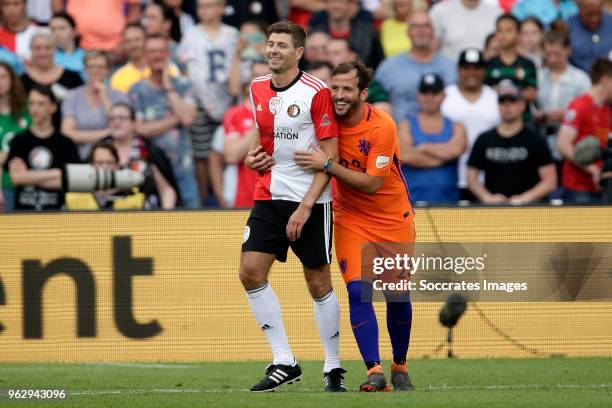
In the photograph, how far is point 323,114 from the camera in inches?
353

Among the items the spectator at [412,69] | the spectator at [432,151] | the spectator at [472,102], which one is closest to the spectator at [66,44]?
the spectator at [412,69]

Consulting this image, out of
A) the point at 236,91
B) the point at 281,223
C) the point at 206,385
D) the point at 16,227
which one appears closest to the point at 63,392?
the point at 206,385

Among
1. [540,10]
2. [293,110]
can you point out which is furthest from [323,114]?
[540,10]

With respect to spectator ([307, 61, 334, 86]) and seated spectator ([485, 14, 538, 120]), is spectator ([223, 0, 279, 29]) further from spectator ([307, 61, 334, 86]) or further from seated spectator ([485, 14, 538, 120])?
seated spectator ([485, 14, 538, 120])

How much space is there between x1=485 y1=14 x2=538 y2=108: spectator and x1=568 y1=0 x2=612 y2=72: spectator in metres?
1.12

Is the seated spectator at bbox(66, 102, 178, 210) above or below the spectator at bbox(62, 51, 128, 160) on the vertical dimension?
below

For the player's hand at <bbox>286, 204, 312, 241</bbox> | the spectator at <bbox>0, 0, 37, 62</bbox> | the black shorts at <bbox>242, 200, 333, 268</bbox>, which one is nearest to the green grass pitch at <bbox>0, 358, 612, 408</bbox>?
the black shorts at <bbox>242, 200, 333, 268</bbox>

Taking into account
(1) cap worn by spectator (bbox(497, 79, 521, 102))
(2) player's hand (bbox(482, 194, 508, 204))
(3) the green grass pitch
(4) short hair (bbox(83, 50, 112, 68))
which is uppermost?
(4) short hair (bbox(83, 50, 112, 68))

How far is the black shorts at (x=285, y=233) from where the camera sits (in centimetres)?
917

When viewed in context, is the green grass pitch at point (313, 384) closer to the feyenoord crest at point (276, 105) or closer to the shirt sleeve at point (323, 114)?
the shirt sleeve at point (323, 114)

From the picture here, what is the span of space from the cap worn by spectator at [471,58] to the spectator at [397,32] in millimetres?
1536

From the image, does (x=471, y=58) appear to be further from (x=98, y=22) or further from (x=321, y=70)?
(x=98, y=22)

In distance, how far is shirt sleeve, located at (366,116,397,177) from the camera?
907 centimetres

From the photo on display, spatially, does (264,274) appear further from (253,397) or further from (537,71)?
(537,71)
